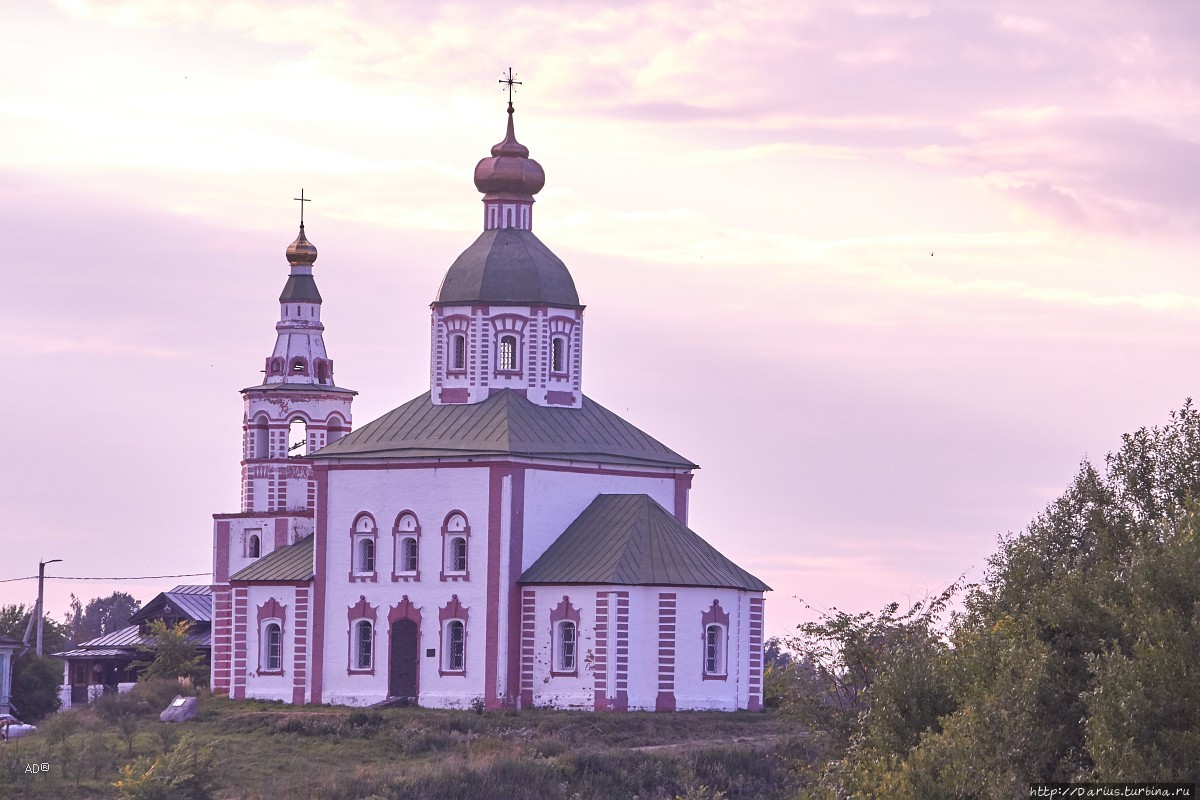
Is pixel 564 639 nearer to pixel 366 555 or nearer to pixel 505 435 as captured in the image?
pixel 505 435

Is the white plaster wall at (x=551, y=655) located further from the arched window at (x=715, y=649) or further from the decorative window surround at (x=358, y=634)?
the decorative window surround at (x=358, y=634)

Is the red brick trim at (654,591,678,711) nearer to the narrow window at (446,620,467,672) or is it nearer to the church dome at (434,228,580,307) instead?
the narrow window at (446,620,467,672)

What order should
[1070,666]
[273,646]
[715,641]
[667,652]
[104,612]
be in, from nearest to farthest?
[1070,666] < [667,652] < [715,641] < [273,646] < [104,612]

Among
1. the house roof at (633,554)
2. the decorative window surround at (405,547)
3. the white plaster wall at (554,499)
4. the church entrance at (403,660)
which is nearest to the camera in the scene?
the house roof at (633,554)

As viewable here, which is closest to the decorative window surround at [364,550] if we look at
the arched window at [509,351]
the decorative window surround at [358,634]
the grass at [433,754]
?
the decorative window surround at [358,634]

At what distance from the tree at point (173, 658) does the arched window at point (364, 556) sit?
14.0 m

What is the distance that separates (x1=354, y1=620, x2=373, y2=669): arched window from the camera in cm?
6631

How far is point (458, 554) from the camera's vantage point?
65438mm

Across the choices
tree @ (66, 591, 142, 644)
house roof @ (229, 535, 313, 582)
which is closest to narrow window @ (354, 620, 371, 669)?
house roof @ (229, 535, 313, 582)

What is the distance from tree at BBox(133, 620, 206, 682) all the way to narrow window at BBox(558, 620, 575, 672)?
19.2 m

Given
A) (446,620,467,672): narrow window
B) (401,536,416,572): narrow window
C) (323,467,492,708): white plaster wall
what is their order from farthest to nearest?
(401,536,416,572): narrow window, (446,620,467,672): narrow window, (323,467,492,708): white plaster wall

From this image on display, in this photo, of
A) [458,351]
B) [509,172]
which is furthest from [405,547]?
[509,172]

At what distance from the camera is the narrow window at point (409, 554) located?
65.9m

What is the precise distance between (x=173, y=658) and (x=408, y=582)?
57.0ft
